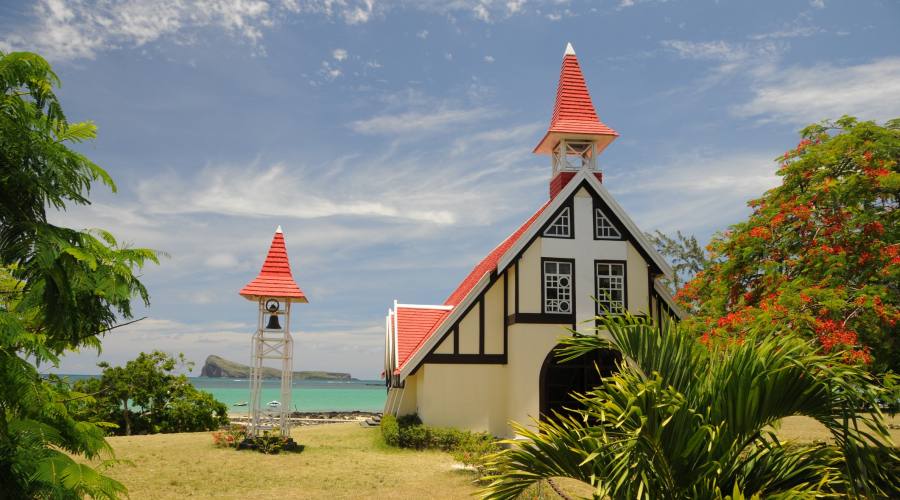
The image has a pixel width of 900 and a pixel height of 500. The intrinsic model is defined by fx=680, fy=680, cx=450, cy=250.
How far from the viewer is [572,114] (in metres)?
23.8

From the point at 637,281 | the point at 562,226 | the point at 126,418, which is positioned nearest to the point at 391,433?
the point at 562,226

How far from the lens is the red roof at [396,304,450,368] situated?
74.1 feet

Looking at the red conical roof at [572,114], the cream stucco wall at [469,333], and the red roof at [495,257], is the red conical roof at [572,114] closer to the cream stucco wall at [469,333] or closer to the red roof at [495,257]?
the red roof at [495,257]

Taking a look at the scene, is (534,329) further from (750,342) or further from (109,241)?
(109,241)

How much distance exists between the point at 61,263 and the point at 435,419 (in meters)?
16.6

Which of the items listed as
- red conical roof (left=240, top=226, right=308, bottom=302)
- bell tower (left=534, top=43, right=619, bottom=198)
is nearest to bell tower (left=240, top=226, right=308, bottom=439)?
red conical roof (left=240, top=226, right=308, bottom=302)

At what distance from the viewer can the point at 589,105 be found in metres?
24.2

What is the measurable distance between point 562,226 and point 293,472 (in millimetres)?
10733

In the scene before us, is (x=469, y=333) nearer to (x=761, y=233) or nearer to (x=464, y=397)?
(x=464, y=397)

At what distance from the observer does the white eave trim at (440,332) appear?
20391mm

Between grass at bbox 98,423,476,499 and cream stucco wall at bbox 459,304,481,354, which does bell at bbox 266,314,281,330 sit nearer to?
grass at bbox 98,423,476,499

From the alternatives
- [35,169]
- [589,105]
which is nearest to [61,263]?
[35,169]

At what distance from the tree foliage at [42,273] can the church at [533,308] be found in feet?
49.4

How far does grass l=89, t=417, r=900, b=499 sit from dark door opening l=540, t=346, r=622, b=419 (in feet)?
14.8
